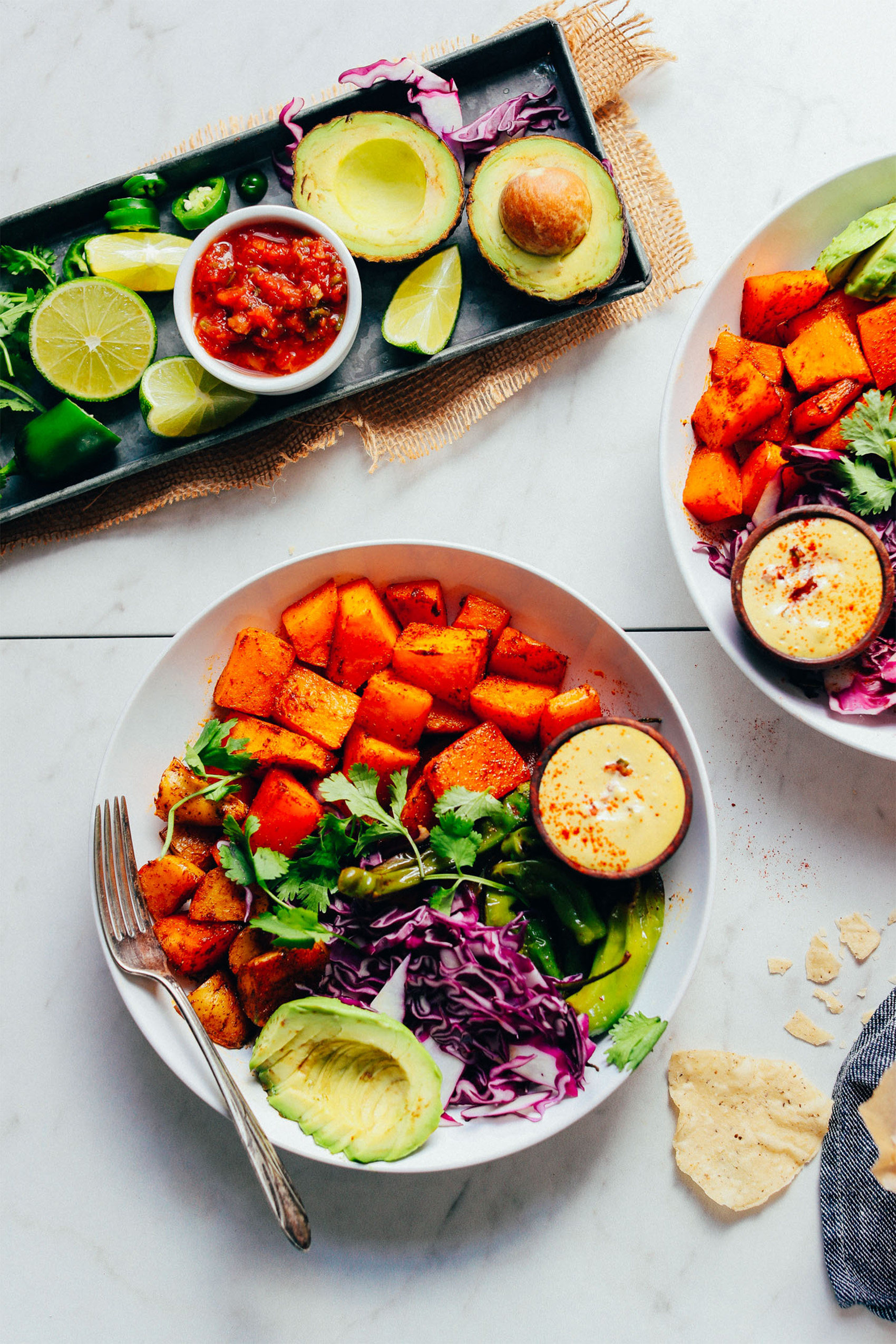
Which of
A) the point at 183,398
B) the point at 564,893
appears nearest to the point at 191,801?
the point at 564,893

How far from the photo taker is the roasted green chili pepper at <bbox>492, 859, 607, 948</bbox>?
2.05 metres

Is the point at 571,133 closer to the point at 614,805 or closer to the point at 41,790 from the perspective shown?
the point at 614,805

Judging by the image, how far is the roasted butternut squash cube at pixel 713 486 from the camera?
2.21 metres

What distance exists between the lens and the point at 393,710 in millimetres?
2143

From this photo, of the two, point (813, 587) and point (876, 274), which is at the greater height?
point (876, 274)

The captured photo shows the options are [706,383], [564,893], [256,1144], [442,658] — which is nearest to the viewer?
[256,1144]

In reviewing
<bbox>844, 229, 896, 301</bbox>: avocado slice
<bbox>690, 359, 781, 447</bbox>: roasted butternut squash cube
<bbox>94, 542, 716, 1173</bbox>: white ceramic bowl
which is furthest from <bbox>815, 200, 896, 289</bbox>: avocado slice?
<bbox>94, 542, 716, 1173</bbox>: white ceramic bowl

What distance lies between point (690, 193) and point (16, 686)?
2.17m

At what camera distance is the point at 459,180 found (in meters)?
2.29

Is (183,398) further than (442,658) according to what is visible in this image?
Yes

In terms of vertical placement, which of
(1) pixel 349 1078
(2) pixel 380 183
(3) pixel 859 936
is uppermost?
(2) pixel 380 183

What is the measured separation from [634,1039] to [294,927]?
0.74 meters

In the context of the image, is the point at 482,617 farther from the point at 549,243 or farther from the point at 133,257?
the point at 133,257

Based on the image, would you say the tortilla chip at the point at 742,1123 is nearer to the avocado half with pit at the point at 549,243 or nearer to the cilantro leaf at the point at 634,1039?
the cilantro leaf at the point at 634,1039
